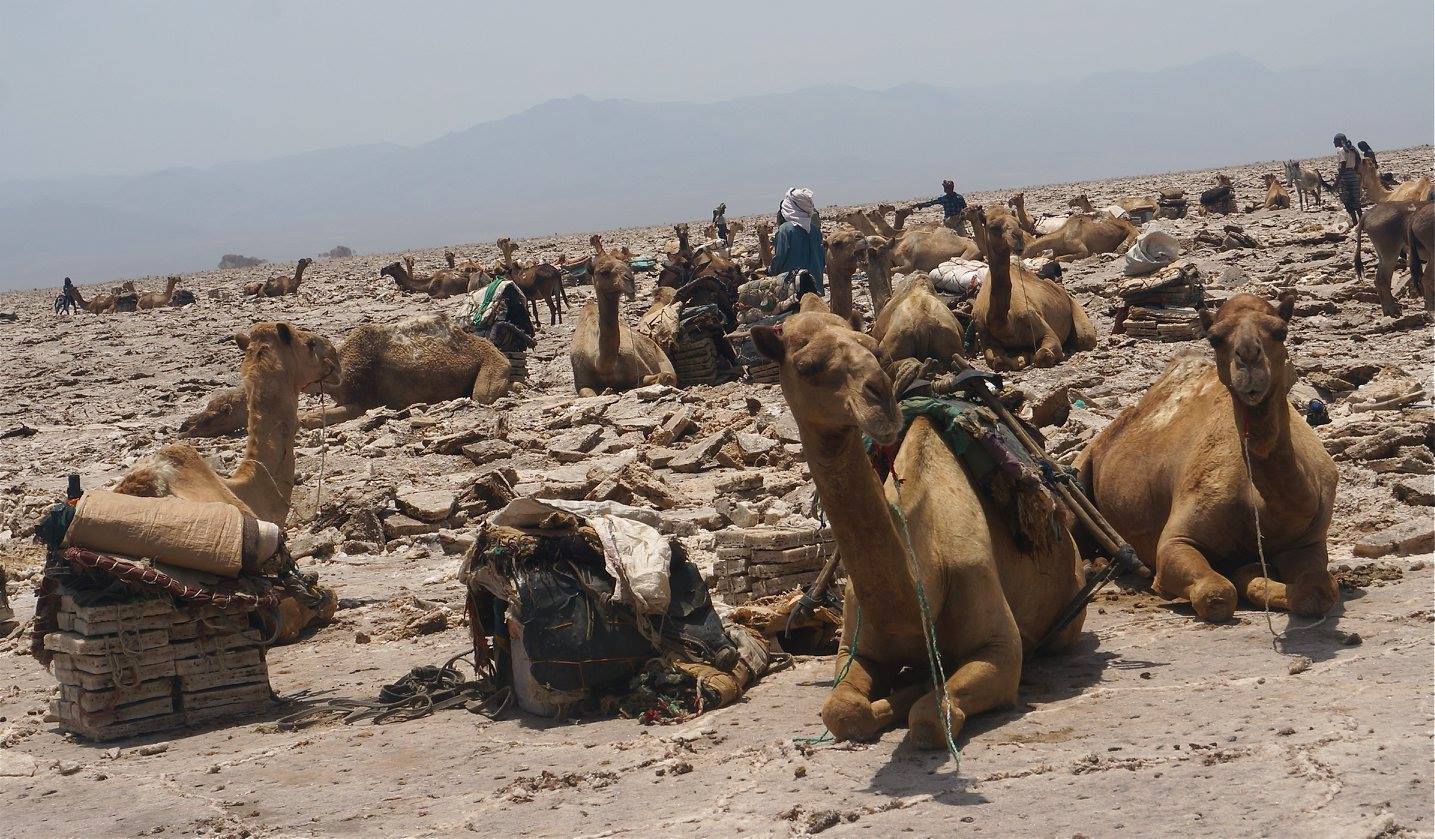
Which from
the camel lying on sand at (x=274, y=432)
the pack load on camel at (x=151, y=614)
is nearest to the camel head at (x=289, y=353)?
the camel lying on sand at (x=274, y=432)

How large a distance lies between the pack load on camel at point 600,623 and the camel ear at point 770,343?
2028 mm

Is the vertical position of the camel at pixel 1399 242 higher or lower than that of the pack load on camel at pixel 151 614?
higher

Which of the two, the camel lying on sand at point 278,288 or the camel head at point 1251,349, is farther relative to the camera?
the camel lying on sand at point 278,288

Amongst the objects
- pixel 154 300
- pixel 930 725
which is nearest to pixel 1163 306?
pixel 930 725

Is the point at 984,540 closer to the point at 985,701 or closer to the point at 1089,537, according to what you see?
the point at 985,701

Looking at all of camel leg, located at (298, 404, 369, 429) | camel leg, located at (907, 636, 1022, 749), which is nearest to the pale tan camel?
camel leg, located at (298, 404, 369, 429)

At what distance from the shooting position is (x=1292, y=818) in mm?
4293

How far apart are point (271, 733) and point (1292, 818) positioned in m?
4.66

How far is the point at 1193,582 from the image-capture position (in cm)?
720

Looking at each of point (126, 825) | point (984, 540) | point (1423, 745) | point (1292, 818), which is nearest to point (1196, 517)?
point (984, 540)

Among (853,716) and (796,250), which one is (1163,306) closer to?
(796,250)

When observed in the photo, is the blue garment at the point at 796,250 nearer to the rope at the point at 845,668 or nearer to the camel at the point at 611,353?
the camel at the point at 611,353

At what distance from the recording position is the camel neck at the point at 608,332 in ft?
56.0

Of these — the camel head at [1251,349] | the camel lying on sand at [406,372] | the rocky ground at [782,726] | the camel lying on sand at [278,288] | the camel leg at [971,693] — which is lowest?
the rocky ground at [782,726]
